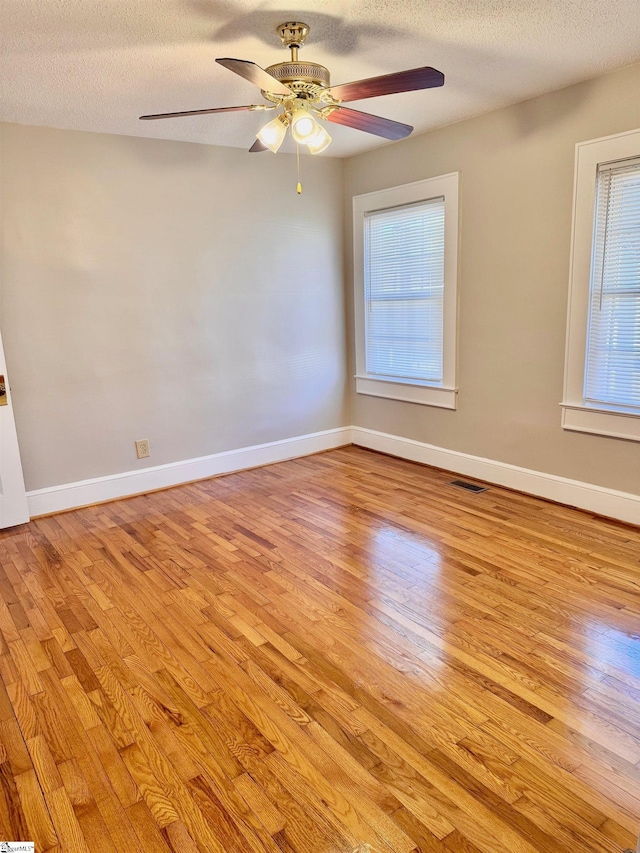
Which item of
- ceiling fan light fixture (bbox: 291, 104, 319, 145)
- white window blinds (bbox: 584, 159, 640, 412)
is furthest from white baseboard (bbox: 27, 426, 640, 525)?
ceiling fan light fixture (bbox: 291, 104, 319, 145)

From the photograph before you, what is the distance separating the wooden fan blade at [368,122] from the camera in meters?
2.38


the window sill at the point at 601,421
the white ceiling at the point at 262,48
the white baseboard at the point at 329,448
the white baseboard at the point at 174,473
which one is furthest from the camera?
the white baseboard at the point at 174,473

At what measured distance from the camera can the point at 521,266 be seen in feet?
11.6

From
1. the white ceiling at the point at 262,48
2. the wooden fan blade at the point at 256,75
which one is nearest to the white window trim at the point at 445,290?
the white ceiling at the point at 262,48

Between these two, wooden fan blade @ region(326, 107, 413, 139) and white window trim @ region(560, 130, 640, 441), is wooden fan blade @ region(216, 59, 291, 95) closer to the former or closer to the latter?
wooden fan blade @ region(326, 107, 413, 139)

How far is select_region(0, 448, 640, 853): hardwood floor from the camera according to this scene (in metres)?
1.48

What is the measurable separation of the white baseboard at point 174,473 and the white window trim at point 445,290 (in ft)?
2.17

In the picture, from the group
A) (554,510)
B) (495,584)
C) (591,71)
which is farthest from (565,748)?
(591,71)

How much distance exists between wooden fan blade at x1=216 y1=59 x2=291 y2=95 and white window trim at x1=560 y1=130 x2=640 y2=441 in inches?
72.0

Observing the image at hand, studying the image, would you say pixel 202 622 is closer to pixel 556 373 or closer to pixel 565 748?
pixel 565 748

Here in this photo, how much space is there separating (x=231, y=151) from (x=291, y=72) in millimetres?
2089

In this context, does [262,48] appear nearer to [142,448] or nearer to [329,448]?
[142,448]

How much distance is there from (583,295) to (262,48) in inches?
84.2

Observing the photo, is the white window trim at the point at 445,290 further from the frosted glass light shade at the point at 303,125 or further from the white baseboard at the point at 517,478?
the frosted glass light shade at the point at 303,125
